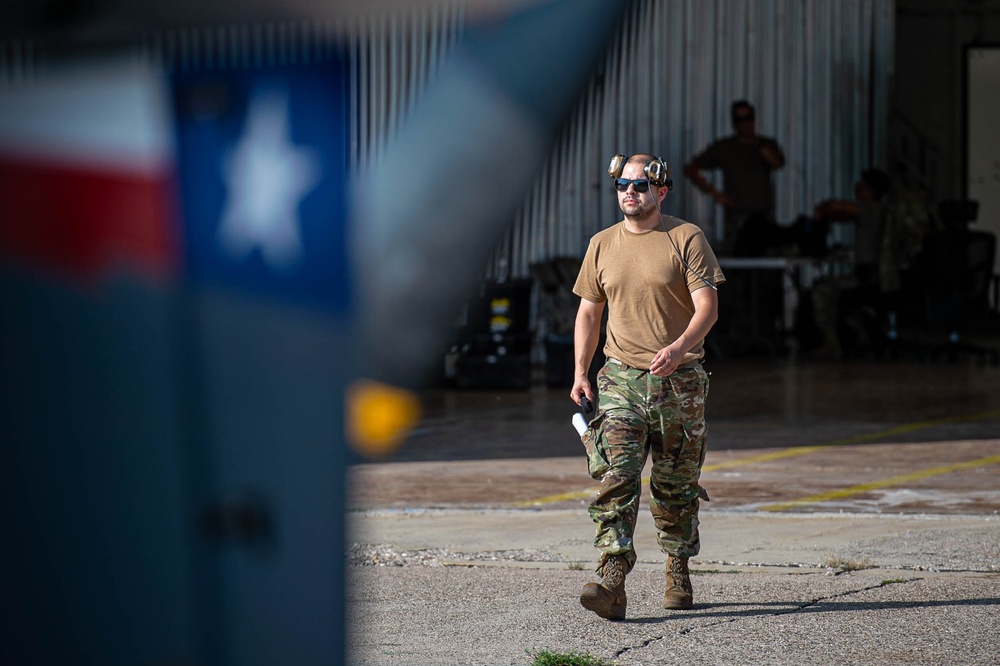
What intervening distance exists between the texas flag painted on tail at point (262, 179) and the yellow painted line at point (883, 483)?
21.8ft

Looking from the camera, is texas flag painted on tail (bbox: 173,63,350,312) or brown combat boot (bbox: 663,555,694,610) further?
brown combat boot (bbox: 663,555,694,610)

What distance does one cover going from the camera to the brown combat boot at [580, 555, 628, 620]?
5168 mm

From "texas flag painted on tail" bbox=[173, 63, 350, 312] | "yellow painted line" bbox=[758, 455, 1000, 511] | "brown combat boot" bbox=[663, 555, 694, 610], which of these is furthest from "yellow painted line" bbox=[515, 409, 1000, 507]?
"texas flag painted on tail" bbox=[173, 63, 350, 312]

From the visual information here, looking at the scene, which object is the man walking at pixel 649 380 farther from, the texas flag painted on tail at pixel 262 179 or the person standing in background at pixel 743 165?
the person standing in background at pixel 743 165

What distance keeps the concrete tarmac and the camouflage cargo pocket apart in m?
0.48

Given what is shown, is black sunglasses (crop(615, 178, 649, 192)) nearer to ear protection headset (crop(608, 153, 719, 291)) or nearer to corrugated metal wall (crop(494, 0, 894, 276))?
ear protection headset (crop(608, 153, 719, 291))

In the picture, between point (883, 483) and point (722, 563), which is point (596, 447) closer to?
point (722, 563)

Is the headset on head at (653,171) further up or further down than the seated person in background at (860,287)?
further up

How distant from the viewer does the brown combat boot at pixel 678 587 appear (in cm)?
538

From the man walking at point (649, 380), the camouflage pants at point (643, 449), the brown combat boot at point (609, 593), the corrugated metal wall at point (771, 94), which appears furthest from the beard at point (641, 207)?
the corrugated metal wall at point (771, 94)

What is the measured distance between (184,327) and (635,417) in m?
3.94

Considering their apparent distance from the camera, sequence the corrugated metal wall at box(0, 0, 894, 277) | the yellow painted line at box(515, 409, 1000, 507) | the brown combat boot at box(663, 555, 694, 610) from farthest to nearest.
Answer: the corrugated metal wall at box(0, 0, 894, 277) → the yellow painted line at box(515, 409, 1000, 507) → the brown combat boot at box(663, 555, 694, 610)

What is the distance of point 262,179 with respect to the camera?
145 centimetres

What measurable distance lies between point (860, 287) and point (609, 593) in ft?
44.3
